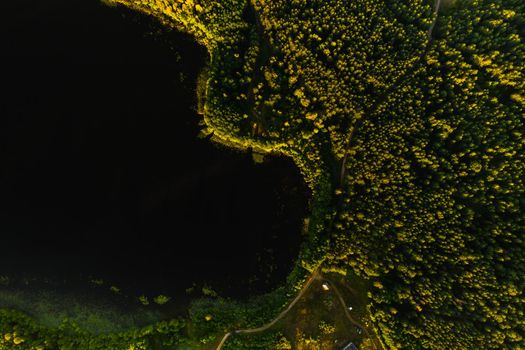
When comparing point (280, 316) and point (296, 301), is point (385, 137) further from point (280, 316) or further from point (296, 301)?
point (280, 316)

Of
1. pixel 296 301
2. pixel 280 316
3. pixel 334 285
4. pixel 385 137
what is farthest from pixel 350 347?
pixel 385 137

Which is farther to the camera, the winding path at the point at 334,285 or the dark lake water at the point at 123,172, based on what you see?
the dark lake water at the point at 123,172

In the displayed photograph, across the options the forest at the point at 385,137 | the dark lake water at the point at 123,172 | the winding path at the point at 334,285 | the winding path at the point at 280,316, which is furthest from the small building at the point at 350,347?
the dark lake water at the point at 123,172

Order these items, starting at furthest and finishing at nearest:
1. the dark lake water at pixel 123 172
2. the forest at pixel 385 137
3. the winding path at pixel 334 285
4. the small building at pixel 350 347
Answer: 1. the dark lake water at pixel 123 172
2. the winding path at pixel 334 285
3. the small building at pixel 350 347
4. the forest at pixel 385 137

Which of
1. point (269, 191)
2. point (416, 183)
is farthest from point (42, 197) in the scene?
point (416, 183)

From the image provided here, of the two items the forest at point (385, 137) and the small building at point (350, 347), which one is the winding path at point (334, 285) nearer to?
the forest at point (385, 137)

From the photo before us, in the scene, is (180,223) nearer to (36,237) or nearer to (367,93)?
(36,237)
